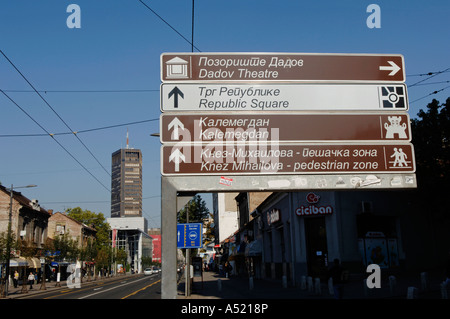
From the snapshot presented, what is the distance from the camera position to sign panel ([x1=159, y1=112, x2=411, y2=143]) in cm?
887

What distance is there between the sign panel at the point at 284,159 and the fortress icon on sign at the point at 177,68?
1.54m

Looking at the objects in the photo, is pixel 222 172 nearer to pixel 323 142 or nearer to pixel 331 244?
pixel 323 142

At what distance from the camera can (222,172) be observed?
870 cm

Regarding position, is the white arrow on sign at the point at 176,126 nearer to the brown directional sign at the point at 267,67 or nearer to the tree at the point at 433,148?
the brown directional sign at the point at 267,67

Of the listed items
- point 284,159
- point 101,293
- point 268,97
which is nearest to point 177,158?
point 284,159

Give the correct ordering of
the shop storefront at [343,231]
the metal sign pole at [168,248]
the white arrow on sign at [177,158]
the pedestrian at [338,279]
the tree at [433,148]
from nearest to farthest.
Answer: the metal sign pole at [168,248] < the white arrow on sign at [177,158] < the pedestrian at [338,279] < the tree at [433,148] < the shop storefront at [343,231]

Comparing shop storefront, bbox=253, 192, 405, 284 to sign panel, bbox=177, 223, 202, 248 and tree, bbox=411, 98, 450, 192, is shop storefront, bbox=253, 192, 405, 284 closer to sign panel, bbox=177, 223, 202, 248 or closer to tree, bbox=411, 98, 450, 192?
tree, bbox=411, 98, 450, 192

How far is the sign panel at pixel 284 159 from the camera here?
8.70 m

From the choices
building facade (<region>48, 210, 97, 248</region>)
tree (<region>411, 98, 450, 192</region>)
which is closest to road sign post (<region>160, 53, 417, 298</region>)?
tree (<region>411, 98, 450, 192</region>)

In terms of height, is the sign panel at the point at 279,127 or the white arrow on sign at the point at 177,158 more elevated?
the sign panel at the point at 279,127

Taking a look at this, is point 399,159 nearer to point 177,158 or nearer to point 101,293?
point 177,158

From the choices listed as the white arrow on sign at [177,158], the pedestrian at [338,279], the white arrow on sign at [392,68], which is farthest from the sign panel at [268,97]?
the pedestrian at [338,279]

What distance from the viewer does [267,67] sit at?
918 cm
